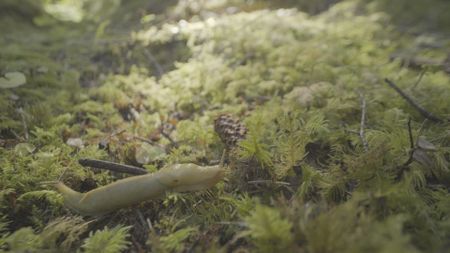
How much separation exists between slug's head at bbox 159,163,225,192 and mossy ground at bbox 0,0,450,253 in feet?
0.25

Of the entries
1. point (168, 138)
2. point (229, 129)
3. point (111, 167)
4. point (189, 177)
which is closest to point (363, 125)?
point (229, 129)

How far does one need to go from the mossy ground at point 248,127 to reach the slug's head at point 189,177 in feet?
0.25

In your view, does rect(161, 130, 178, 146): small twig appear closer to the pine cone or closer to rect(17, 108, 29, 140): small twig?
the pine cone

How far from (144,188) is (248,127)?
0.84m

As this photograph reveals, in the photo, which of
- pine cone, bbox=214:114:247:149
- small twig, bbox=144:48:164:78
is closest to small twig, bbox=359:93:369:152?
pine cone, bbox=214:114:247:149

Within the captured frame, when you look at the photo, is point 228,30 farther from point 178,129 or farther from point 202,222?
point 202,222

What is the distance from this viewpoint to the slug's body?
177cm

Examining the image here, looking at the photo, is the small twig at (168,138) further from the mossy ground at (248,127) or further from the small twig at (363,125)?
the small twig at (363,125)

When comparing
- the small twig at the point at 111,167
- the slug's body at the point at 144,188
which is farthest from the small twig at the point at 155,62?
the slug's body at the point at 144,188

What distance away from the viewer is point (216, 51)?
12.8ft

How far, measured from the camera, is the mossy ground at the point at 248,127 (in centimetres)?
150

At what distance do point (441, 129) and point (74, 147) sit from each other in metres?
2.40

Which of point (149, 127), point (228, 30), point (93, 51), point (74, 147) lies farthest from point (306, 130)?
point (93, 51)

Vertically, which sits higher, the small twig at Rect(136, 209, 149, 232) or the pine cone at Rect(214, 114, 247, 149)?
A: the pine cone at Rect(214, 114, 247, 149)
